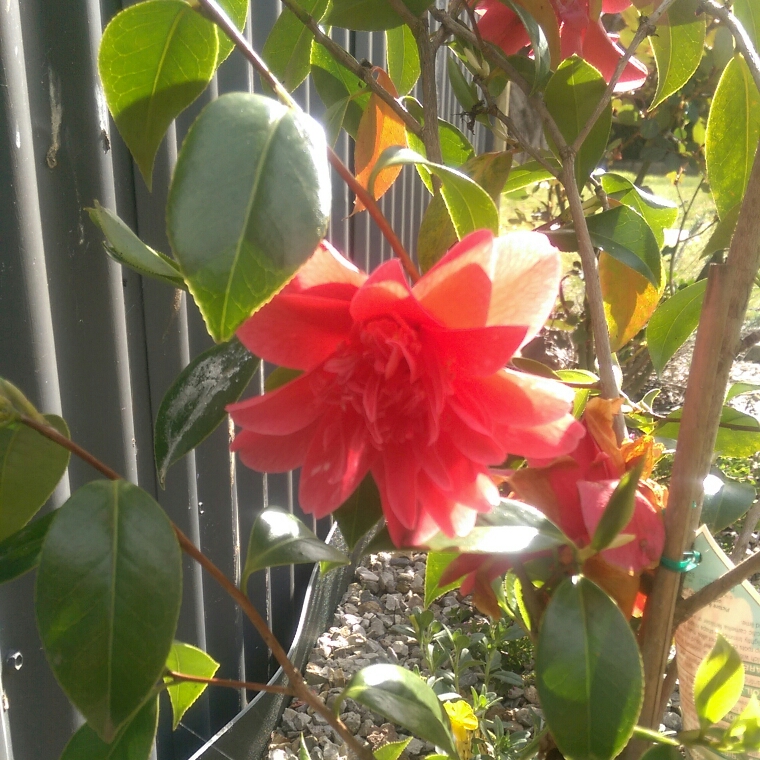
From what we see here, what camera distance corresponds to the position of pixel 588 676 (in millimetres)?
450

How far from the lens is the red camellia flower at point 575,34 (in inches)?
26.2

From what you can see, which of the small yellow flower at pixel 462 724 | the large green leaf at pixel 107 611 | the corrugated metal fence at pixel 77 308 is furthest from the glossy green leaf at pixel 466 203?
the small yellow flower at pixel 462 724

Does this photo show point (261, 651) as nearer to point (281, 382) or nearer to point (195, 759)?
point (195, 759)

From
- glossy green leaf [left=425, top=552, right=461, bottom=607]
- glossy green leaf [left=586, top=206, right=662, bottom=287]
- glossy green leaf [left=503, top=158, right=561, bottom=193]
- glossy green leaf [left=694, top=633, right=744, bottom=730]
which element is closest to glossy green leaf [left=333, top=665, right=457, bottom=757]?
glossy green leaf [left=425, top=552, right=461, bottom=607]

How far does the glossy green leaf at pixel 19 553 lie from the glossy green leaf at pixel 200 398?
0.31ft

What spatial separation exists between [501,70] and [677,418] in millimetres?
424

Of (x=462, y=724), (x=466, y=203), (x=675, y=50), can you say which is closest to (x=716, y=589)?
(x=466, y=203)

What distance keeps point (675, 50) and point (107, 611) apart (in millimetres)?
798

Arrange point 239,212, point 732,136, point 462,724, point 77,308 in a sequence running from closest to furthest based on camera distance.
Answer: point 239,212 → point 732,136 → point 77,308 → point 462,724

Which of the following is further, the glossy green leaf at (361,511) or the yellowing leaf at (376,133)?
the yellowing leaf at (376,133)

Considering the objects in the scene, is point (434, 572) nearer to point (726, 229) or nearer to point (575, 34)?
point (726, 229)

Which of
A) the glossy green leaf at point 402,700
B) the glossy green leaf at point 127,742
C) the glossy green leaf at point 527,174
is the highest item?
the glossy green leaf at point 527,174

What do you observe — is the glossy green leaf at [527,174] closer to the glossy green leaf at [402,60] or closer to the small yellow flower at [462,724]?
the glossy green leaf at [402,60]

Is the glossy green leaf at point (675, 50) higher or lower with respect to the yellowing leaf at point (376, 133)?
higher
